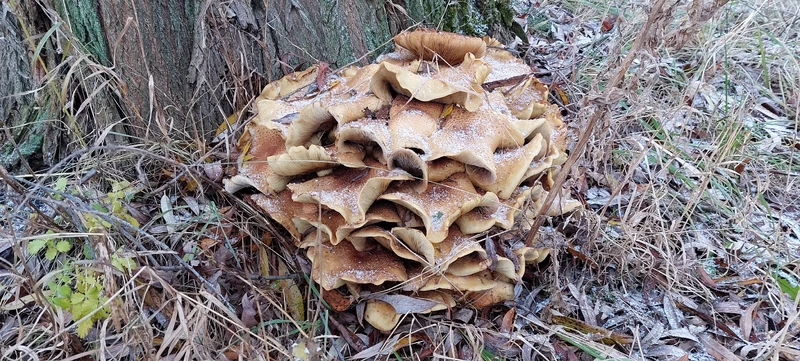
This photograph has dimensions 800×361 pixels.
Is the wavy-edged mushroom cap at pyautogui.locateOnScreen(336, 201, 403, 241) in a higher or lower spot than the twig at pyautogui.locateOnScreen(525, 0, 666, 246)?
lower

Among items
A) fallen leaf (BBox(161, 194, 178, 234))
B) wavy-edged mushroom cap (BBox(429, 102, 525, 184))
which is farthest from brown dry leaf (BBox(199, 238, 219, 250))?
wavy-edged mushroom cap (BBox(429, 102, 525, 184))

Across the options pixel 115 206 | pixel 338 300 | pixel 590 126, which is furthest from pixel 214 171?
pixel 590 126

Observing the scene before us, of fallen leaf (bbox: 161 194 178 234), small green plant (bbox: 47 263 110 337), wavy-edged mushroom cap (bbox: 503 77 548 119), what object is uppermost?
wavy-edged mushroom cap (bbox: 503 77 548 119)

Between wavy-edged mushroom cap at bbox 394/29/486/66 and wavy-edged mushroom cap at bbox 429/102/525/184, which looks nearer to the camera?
wavy-edged mushroom cap at bbox 429/102/525/184

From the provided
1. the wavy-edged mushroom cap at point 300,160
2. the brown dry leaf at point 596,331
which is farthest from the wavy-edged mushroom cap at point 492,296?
the wavy-edged mushroom cap at point 300,160

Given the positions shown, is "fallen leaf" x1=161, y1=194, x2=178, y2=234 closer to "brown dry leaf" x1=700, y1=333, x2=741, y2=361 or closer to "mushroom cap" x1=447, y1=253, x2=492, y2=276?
"mushroom cap" x1=447, y1=253, x2=492, y2=276

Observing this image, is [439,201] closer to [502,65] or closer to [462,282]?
[462,282]

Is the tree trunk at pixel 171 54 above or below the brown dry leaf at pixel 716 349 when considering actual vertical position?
above

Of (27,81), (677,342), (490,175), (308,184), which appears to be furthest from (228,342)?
(677,342)

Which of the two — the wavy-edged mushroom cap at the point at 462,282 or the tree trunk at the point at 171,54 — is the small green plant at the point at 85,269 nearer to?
the tree trunk at the point at 171,54
